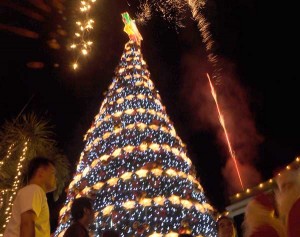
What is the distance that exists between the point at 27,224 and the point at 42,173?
479mm

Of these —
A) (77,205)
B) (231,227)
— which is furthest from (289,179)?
(231,227)

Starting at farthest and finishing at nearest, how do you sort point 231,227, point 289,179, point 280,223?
point 231,227, point 289,179, point 280,223

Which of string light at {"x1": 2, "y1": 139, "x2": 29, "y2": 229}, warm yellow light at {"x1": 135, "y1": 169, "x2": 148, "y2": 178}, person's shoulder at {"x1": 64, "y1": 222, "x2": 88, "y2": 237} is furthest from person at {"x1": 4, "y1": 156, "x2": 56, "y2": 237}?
string light at {"x1": 2, "y1": 139, "x2": 29, "y2": 229}

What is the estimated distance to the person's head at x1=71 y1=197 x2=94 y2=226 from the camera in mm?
2647

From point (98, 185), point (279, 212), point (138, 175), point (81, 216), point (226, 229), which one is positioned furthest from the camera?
point (98, 185)

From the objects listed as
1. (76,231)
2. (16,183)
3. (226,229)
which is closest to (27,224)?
(76,231)

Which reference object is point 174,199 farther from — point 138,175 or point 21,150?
point 21,150

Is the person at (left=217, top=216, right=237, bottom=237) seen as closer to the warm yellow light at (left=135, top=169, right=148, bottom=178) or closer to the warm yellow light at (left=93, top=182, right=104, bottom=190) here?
the warm yellow light at (left=135, top=169, right=148, bottom=178)

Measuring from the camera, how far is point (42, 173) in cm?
267

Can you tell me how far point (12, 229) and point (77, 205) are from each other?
49 centimetres

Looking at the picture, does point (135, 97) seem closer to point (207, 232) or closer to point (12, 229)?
point (207, 232)

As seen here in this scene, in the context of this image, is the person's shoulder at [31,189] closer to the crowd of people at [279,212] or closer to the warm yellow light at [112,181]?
the crowd of people at [279,212]

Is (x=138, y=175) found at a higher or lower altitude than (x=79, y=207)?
higher

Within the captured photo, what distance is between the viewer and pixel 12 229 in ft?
7.69
